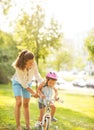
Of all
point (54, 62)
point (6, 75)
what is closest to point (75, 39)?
point (54, 62)

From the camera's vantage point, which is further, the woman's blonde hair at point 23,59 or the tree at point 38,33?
the tree at point 38,33

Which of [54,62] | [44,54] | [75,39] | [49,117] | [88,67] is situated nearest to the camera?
[49,117]

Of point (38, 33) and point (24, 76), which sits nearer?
point (24, 76)

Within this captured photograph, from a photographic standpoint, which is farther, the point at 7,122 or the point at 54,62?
the point at 54,62

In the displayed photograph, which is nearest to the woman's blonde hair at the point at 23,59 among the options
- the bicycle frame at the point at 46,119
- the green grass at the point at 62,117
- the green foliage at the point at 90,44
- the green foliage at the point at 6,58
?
the bicycle frame at the point at 46,119

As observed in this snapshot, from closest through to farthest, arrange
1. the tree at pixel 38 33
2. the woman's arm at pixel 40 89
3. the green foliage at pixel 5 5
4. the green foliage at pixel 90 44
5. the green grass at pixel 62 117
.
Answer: the woman's arm at pixel 40 89
the green grass at pixel 62 117
the green foliage at pixel 5 5
the tree at pixel 38 33
the green foliage at pixel 90 44

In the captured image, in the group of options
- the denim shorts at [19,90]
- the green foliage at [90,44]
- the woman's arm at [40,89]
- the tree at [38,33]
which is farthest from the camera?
the green foliage at [90,44]

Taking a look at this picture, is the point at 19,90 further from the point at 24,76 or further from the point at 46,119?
the point at 46,119

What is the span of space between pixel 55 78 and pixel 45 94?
36cm

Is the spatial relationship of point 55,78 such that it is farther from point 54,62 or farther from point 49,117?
point 54,62

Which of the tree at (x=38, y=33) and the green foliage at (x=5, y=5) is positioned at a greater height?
the green foliage at (x=5, y=5)

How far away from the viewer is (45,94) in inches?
278

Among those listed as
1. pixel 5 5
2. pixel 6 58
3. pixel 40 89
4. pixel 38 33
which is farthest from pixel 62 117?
pixel 6 58

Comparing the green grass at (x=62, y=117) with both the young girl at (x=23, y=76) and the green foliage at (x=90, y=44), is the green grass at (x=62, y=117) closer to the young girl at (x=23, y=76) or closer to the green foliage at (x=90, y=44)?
the young girl at (x=23, y=76)
